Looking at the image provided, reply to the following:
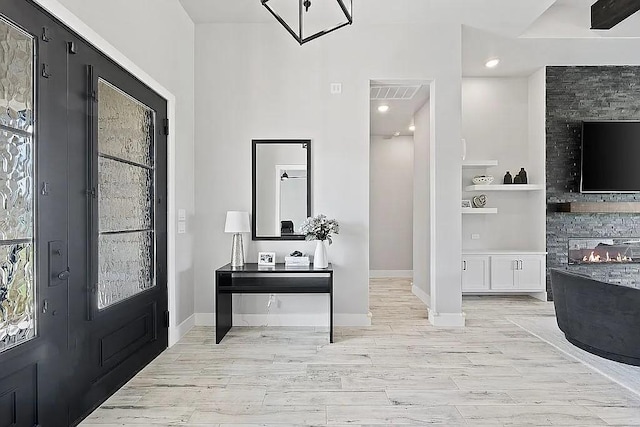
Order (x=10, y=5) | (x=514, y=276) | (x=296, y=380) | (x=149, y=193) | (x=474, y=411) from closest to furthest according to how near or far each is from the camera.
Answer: (x=10, y=5) < (x=474, y=411) < (x=296, y=380) < (x=149, y=193) < (x=514, y=276)

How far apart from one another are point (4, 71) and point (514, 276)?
5.97 meters

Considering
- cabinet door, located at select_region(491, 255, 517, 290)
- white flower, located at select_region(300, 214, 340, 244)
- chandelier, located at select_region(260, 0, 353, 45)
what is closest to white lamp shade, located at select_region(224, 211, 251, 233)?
white flower, located at select_region(300, 214, 340, 244)

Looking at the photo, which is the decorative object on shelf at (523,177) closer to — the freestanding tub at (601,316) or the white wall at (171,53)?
the freestanding tub at (601,316)

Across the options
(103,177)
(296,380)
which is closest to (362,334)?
(296,380)

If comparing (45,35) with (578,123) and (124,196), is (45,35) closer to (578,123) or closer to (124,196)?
(124,196)

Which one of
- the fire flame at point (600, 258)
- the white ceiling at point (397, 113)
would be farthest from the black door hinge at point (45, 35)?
the fire flame at point (600, 258)

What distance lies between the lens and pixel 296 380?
318 centimetres

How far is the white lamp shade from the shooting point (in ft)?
14.4

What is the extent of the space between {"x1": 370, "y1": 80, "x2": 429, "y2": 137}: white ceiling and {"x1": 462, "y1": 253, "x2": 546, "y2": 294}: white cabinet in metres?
2.25

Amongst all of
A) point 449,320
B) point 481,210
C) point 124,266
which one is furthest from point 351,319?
point 481,210

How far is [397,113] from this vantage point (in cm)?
678

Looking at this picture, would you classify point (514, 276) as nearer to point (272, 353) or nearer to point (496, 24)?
point (496, 24)

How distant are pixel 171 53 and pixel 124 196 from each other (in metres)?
1.60

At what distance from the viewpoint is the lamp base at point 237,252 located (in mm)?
4414
